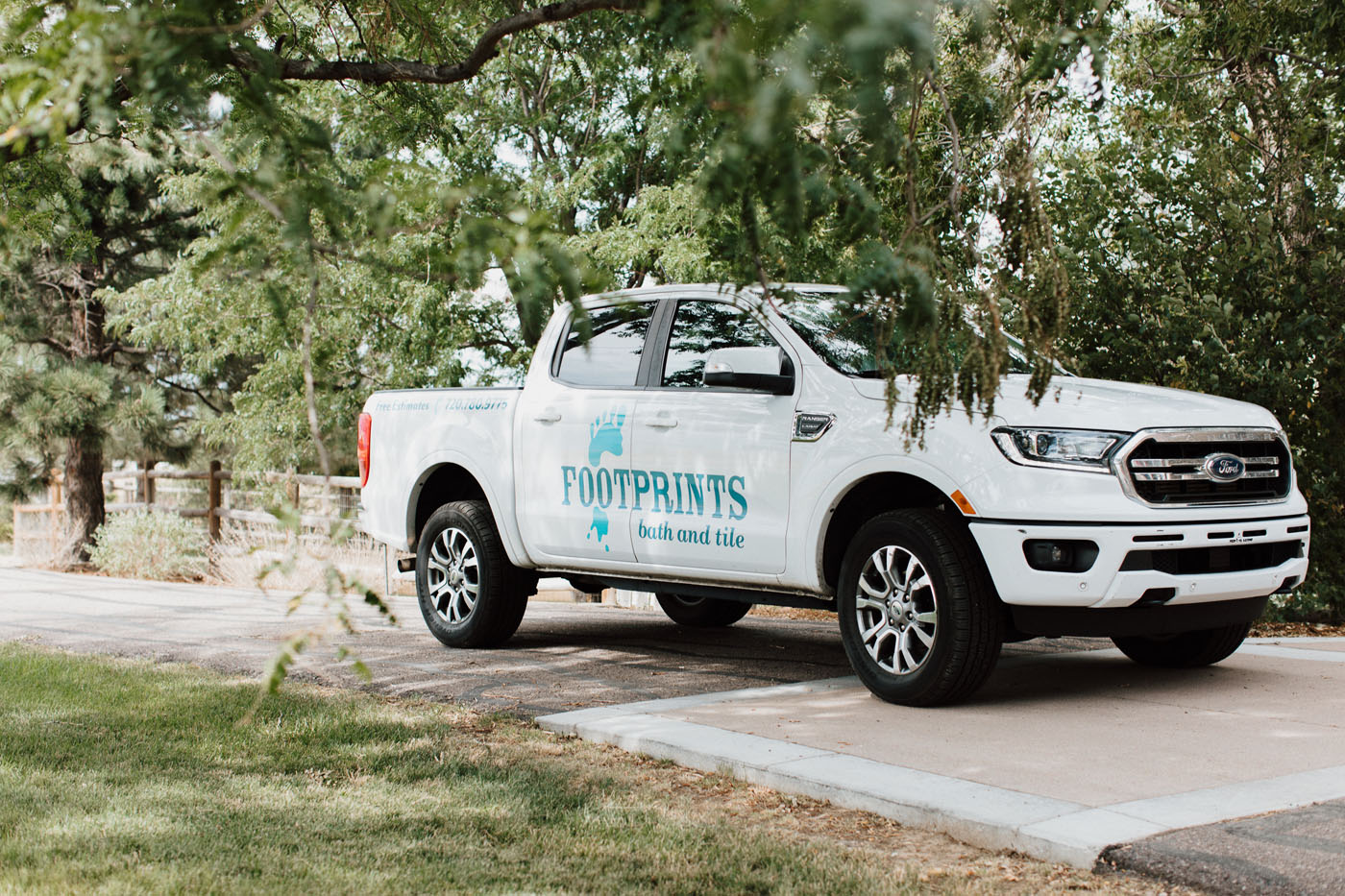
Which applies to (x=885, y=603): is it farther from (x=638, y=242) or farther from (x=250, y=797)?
(x=638, y=242)

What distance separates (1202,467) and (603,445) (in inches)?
127

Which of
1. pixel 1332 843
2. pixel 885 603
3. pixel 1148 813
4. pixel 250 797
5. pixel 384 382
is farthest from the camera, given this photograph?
pixel 384 382

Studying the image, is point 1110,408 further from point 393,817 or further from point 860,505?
point 393,817

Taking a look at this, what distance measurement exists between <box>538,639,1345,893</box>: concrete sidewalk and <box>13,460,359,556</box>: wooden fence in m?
9.86

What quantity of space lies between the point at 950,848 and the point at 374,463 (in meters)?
5.93

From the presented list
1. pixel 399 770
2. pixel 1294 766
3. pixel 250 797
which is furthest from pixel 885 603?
pixel 250 797

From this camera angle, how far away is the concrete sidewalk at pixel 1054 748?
4195 mm

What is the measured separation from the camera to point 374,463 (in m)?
9.12

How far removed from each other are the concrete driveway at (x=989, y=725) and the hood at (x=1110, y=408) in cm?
134

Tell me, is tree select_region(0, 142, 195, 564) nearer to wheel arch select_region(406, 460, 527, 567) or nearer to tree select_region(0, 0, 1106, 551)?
wheel arch select_region(406, 460, 527, 567)

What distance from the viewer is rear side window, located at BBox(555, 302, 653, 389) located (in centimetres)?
757

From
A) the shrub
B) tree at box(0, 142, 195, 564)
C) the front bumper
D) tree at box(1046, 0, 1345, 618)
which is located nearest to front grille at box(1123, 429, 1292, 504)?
the front bumper

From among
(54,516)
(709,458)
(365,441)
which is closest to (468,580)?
(365,441)

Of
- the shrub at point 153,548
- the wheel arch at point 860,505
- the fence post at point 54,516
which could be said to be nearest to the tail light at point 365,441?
the wheel arch at point 860,505
